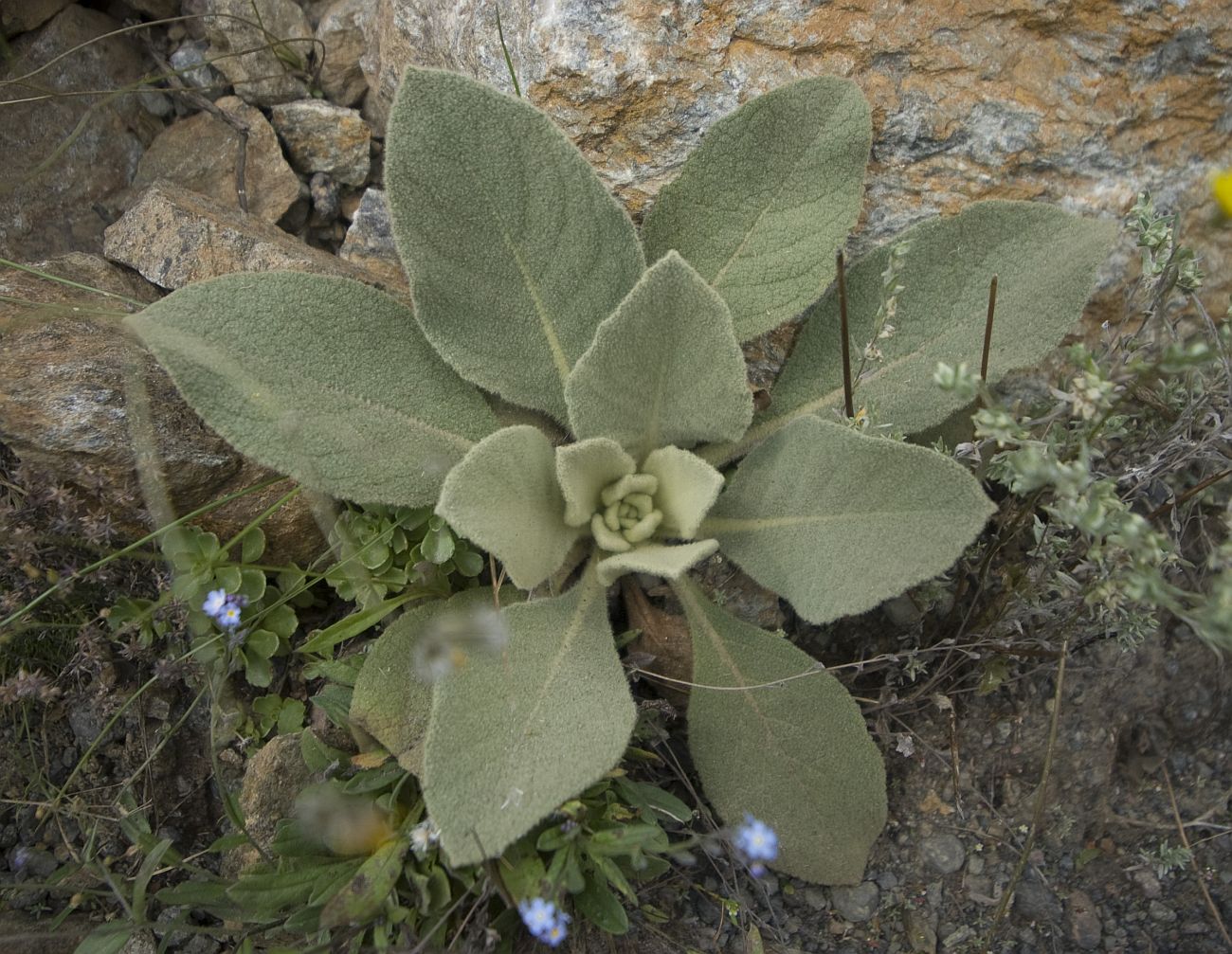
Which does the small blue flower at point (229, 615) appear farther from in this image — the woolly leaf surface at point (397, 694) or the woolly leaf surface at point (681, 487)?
the woolly leaf surface at point (681, 487)

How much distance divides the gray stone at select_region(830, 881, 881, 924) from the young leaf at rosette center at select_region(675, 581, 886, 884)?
0.08 metres

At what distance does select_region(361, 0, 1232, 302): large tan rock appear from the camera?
2.36m

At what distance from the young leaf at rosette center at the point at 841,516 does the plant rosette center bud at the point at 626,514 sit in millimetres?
153

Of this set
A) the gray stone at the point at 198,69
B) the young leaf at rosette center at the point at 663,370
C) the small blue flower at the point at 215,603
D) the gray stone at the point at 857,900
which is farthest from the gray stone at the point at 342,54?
the gray stone at the point at 857,900

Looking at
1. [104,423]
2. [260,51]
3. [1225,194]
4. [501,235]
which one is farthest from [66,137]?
[1225,194]

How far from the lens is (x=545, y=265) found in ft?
7.31

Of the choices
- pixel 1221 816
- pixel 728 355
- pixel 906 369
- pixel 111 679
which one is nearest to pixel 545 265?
pixel 728 355

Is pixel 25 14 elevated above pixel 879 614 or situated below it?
above

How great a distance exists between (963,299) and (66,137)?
250 cm

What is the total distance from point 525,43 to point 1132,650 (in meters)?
2.02

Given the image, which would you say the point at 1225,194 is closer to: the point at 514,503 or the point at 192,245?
the point at 514,503

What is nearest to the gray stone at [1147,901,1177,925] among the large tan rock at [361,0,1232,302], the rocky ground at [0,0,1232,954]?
the rocky ground at [0,0,1232,954]

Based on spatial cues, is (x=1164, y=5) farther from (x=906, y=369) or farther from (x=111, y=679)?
(x=111, y=679)

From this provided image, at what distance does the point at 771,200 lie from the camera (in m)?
2.30
